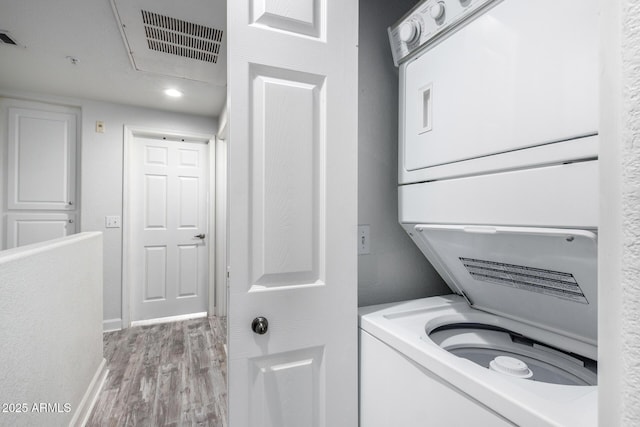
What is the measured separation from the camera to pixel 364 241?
122 cm

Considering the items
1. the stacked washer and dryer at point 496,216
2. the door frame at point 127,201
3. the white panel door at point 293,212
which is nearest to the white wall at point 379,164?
the stacked washer and dryer at point 496,216

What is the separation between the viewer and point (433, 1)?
3.04ft

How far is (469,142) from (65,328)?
6.42ft

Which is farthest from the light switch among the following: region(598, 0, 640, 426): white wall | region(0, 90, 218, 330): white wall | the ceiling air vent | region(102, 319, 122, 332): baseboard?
region(598, 0, 640, 426): white wall

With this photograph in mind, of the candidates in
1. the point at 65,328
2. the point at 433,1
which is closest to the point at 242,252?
the point at 433,1

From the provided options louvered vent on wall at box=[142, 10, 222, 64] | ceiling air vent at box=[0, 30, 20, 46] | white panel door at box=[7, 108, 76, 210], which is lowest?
white panel door at box=[7, 108, 76, 210]

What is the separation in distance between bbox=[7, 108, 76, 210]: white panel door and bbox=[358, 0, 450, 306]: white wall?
10.8 ft

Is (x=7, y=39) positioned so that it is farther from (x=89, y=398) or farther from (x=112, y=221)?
(x=89, y=398)

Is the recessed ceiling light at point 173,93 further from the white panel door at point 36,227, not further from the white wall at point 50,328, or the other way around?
the white panel door at point 36,227

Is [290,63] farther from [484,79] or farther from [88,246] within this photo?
[88,246]

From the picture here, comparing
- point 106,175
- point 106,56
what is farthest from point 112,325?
point 106,56

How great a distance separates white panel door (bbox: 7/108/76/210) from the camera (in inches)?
115

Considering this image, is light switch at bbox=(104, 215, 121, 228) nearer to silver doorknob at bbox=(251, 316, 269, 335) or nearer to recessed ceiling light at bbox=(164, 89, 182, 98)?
recessed ceiling light at bbox=(164, 89, 182, 98)

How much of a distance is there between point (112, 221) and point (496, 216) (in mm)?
3472
